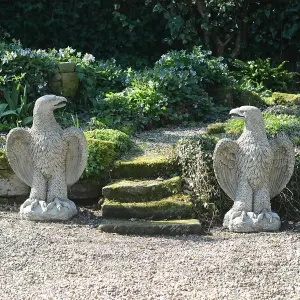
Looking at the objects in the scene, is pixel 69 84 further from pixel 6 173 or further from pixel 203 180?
pixel 203 180

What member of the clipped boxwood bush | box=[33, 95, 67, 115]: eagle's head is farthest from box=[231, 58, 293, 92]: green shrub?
box=[33, 95, 67, 115]: eagle's head

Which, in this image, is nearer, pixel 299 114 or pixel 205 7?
pixel 299 114

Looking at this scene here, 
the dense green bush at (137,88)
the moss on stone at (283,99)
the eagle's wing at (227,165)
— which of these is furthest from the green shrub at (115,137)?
the moss on stone at (283,99)

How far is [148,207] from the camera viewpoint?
655 centimetres

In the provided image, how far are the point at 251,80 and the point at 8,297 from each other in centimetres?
670

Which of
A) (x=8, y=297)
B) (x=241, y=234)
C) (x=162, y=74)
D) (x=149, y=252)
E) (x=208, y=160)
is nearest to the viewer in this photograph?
(x=8, y=297)

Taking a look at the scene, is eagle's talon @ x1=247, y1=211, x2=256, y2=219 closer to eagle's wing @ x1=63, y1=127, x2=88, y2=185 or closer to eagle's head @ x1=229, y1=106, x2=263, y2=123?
eagle's head @ x1=229, y1=106, x2=263, y2=123

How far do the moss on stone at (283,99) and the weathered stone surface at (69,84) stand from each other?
2.65 meters

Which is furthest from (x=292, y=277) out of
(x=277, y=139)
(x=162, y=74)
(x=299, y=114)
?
(x=162, y=74)

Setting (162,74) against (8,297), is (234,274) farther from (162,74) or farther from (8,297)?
(162,74)

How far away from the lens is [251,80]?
10688mm

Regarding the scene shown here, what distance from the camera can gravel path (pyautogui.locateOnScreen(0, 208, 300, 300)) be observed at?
16.1 ft

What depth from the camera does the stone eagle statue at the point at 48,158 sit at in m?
6.49

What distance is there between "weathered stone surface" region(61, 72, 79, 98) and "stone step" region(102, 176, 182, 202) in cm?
313
